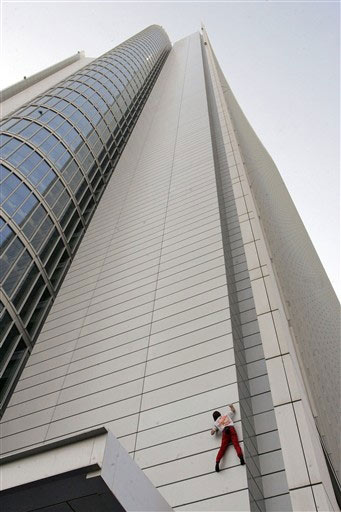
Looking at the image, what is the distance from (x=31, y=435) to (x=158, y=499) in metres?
7.51

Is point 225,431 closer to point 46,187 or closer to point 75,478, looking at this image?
point 75,478

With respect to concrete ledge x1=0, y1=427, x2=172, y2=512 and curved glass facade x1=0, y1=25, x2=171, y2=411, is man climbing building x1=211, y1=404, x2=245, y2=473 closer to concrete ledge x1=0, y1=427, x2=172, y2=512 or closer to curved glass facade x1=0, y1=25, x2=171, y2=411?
concrete ledge x1=0, y1=427, x2=172, y2=512

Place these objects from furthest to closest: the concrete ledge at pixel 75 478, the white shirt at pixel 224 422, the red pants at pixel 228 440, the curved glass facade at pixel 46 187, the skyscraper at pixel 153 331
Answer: the curved glass facade at pixel 46 187 < the white shirt at pixel 224 422 < the red pants at pixel 228 440 < the skyscraper at pixel 153 331 < the concrete ledge at pixel 75 478

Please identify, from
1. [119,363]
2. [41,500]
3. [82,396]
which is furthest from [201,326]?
[41,500]

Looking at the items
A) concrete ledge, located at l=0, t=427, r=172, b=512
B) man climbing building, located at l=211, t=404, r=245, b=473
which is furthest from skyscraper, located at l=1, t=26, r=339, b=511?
man climbing building, located at l=211, t=404, r=245, b=473

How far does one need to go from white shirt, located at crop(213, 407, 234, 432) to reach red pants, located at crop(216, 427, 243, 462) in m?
0.11

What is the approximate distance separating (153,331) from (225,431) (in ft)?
16.9

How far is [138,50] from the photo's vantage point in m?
62.6

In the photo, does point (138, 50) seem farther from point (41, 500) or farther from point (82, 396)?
point (41, 500)

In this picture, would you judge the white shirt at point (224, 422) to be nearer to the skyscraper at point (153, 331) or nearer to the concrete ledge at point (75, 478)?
the skyscraper at point (153, 331)

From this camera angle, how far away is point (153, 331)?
46.0 ft

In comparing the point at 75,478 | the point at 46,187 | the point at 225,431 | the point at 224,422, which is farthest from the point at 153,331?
the point at 46,187

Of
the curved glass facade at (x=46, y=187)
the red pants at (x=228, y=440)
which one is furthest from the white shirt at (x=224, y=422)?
the curved glass facade at (x=46, y=187)

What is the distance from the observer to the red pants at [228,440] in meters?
8.86
